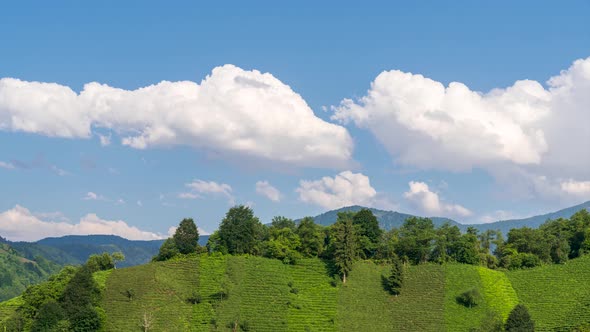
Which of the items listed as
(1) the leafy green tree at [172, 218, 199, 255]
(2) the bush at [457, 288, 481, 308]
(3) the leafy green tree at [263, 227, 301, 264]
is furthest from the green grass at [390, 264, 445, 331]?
(1) the leafy green tree at [172, 218, 199, 255]

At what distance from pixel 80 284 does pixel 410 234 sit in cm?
7017

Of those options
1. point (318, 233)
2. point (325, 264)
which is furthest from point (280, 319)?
point (318, 233)

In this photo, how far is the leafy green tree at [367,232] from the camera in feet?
387

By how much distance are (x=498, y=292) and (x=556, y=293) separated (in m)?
10.3

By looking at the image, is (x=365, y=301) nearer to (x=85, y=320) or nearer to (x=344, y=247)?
(x=344, y=247)

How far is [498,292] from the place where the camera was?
101750 mm

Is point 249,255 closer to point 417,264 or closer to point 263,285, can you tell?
point 263,285

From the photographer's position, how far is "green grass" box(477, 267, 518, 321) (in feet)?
315

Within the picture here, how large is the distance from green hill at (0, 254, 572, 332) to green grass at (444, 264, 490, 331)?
6.8 inches

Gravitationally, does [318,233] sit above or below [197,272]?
above

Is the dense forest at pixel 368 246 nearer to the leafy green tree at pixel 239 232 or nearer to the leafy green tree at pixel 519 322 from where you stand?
the leafy green tree at pixel 239 232

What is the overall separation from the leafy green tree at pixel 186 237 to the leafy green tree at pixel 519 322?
66.6 meters

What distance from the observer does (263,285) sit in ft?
335

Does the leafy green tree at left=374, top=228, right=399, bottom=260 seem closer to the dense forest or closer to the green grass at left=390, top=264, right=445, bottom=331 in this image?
the dense forest
